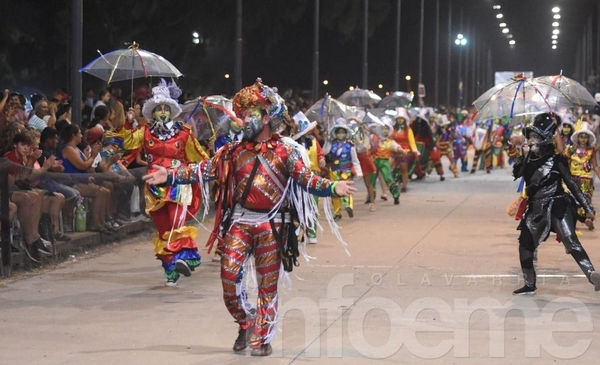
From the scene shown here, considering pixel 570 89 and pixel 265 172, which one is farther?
pixel 570 89

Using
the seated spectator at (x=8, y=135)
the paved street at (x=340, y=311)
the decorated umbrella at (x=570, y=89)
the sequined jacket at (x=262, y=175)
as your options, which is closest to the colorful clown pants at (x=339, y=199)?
the paved street at (x=340, y=311)

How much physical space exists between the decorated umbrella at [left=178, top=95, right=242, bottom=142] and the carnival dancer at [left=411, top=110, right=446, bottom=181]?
1462cm

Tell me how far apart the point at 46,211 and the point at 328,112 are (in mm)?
9718

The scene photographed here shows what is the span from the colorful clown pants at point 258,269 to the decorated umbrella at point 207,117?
489 centimetres

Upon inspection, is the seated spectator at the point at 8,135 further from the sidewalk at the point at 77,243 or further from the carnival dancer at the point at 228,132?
the carnival dancer at the point at 228,132

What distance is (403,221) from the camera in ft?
57.0

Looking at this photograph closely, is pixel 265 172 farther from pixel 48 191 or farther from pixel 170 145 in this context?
pixel 48 191

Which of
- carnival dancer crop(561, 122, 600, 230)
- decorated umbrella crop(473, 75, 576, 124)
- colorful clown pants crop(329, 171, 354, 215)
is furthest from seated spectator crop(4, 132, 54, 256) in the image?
carnival dancer crop(561, 122, 600, 230)

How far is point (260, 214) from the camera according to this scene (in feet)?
25.7

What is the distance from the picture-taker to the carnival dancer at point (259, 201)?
7.75 metres

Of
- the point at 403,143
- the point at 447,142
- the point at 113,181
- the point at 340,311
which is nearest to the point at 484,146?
the point at 447,142

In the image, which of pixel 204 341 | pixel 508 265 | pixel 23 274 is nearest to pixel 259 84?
pixel 204 341

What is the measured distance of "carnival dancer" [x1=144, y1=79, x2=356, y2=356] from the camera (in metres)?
7.75

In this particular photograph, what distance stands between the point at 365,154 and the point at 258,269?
11677 millimetres
